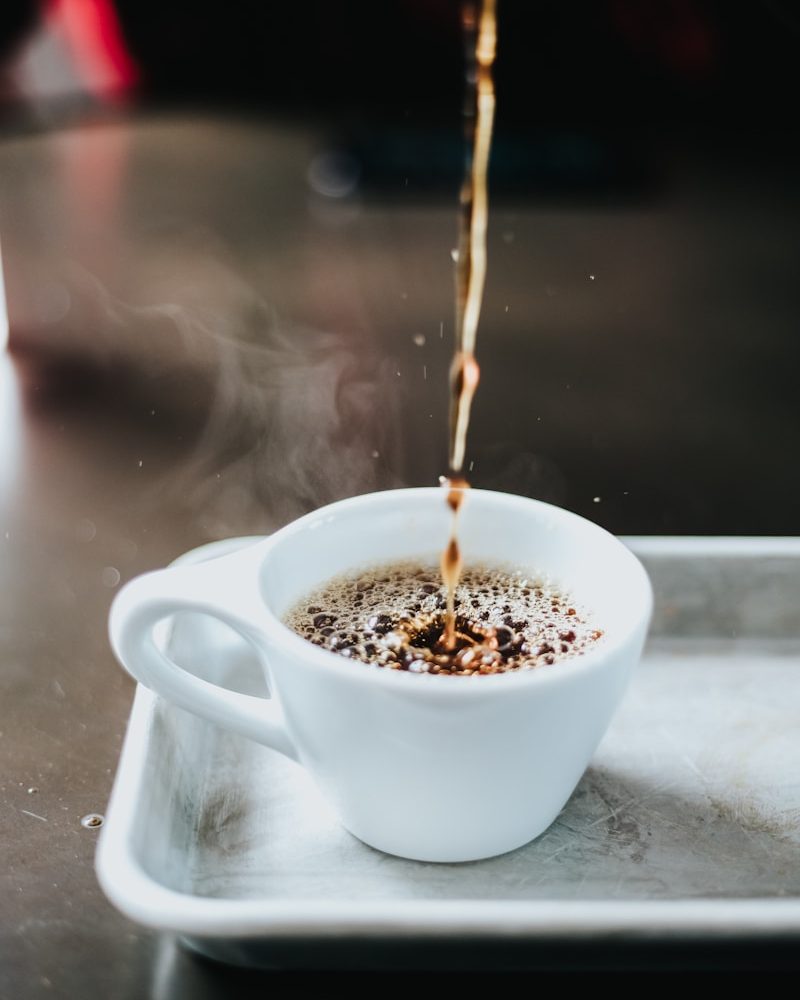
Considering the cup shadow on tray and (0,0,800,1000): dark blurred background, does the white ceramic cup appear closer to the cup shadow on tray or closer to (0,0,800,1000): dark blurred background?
the cup shadow on tray

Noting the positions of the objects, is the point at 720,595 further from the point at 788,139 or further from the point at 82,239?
the point at 788,139

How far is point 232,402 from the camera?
1398 mm

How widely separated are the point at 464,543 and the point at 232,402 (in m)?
0.66

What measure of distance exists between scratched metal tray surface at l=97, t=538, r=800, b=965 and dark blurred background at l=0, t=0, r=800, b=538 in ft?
0.88

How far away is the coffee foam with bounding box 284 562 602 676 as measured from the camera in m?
0.70

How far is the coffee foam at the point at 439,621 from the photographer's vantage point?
699 millimetres

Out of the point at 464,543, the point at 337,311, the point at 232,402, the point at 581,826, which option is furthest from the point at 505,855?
the point at 337,311

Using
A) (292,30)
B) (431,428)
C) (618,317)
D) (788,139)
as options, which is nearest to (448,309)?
(618,317)

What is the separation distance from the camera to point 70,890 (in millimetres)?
682

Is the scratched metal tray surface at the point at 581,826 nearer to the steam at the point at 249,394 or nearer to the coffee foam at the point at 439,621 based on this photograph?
the coffee foam at the point at 439,621

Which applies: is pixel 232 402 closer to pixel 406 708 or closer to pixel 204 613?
pixel 204 613

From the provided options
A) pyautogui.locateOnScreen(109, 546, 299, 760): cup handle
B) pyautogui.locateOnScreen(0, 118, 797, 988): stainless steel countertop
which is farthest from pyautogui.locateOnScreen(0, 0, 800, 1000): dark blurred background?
pyautogui.locateOnScreen(109, 546, 299, 760): cup handle

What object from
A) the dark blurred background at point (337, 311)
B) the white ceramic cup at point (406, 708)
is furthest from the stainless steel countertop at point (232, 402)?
the white ceramic cup at point (406, 708)

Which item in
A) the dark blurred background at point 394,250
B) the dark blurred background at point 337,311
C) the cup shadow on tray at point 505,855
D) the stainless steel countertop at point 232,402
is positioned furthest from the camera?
the dark blurred background at point 394,250
